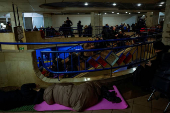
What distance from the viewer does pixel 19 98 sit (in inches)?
121

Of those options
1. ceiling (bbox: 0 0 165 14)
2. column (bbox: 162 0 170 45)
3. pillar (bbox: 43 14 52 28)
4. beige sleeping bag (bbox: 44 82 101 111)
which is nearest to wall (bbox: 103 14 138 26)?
ceiling (bbox: 0 0 165 14)

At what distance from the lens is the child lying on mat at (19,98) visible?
2975 mm

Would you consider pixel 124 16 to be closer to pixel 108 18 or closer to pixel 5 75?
pixel 108 18

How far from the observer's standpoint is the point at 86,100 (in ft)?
9.27

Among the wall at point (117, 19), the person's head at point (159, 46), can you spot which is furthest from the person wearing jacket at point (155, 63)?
the wall at point (117, 19)

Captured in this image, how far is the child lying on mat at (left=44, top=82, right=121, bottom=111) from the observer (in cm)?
281

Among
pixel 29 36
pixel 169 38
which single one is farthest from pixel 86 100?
pixel 29 36

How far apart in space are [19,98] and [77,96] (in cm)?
143

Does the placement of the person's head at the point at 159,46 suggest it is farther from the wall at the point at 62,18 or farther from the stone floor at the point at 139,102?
the wall at the point at 62,18

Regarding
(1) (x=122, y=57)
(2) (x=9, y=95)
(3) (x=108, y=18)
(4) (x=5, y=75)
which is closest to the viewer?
(2) (x=9, y=95)

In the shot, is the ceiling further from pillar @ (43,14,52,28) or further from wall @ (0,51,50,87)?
wall @ (0,51,50,87)

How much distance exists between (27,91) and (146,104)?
281 centimetres

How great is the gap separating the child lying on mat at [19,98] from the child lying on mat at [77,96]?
0.83 ft

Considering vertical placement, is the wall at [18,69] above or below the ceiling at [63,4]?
below
